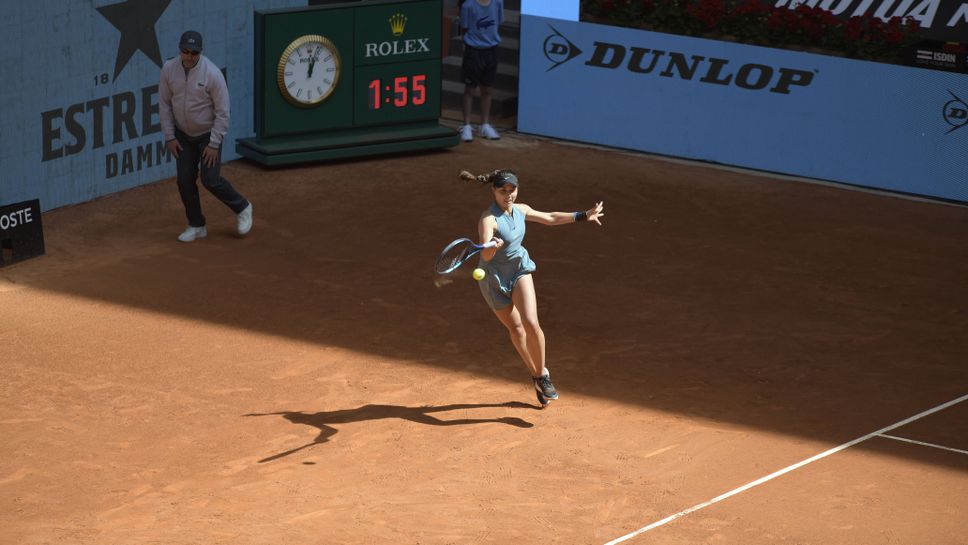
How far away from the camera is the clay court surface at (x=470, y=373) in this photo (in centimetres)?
944

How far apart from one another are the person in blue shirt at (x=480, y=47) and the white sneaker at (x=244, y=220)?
16.3 feet

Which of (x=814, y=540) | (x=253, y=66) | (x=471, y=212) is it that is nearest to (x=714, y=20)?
(x=471, y=212)

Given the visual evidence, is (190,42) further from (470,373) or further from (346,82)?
(470,373)

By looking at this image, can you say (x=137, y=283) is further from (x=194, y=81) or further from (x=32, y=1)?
(x=32, y=1)

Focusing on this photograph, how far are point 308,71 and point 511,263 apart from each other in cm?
785

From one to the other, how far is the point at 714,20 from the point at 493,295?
9128mm

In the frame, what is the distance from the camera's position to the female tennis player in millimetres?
10648

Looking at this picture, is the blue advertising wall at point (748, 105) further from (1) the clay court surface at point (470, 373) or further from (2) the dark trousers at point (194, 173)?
(2) the dark trousers at point (194, 173)

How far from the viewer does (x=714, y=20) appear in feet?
61.8

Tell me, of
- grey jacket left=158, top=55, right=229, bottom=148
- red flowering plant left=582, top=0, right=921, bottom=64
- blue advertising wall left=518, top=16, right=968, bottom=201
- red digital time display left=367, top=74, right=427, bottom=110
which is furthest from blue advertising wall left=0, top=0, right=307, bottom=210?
red flowering plant left=582, top=0, right=921, bottom=64

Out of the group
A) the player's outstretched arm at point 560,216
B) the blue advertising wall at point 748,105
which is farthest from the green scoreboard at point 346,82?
the player's outstretched arm at point 560,216

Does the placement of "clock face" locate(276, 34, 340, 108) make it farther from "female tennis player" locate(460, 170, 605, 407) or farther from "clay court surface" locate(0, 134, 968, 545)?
"female tennis player" locate(460, 170, 605, 407)

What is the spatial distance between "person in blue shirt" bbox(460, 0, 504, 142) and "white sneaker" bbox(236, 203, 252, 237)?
196 inches

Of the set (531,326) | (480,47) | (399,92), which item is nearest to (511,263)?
(531,326)
